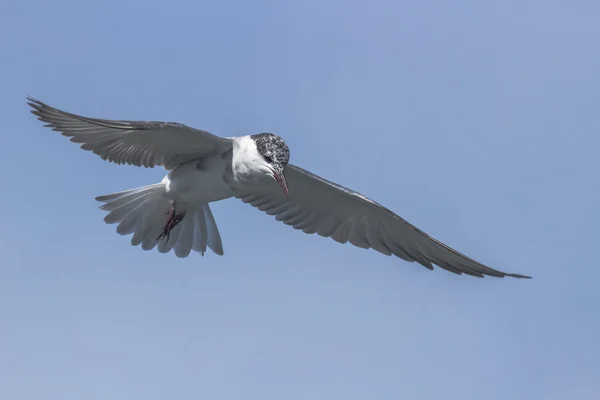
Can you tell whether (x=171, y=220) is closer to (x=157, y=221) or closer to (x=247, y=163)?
(x=157, y=221)

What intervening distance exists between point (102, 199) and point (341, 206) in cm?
295

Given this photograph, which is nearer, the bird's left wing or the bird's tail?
the bird's left wing

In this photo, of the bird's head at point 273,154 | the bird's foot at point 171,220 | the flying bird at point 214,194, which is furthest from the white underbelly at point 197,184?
the bird's head at point 273,154

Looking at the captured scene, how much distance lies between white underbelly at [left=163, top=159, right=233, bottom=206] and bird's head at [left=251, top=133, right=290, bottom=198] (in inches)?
30.6

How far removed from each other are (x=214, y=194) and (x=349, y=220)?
6.46 feet

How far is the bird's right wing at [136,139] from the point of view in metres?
11.1

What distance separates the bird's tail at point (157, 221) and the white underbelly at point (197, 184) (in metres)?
0.28

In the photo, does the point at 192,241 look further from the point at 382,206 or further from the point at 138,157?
the point at 382,206

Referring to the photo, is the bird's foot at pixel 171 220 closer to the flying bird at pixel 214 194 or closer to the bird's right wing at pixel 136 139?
the flying bird at pixel 214 194

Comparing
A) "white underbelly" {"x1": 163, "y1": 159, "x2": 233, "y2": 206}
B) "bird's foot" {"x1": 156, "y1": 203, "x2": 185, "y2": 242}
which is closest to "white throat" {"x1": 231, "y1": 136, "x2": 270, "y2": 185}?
"white underbelly" {"x1": 163, "y1": 159, "x2": 233, "y2": 206}

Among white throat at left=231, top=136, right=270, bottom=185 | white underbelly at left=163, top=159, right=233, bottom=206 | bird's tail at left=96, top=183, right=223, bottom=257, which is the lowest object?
bird's tail at left=96, top=183, right=223, bottom=257

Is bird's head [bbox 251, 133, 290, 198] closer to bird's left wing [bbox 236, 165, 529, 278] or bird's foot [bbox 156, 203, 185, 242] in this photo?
bird's left wing [bbox 236, 165, 529, 278]

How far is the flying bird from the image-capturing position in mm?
11312

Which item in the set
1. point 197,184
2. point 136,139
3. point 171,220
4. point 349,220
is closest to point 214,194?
point 197,184
